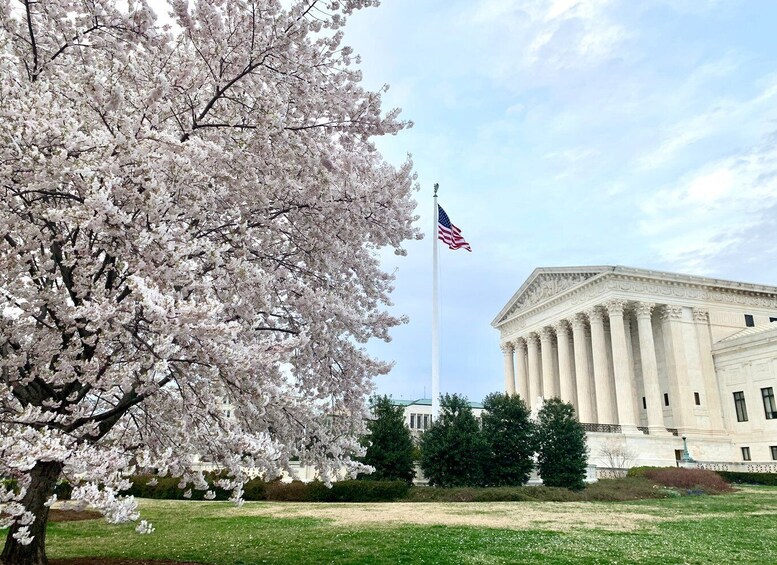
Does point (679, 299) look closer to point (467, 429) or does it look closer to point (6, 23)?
point (467, 429)

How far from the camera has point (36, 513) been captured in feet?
29.3

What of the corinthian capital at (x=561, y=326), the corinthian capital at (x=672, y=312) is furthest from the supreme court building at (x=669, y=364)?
the corinthian capital at (x=672, y=312)

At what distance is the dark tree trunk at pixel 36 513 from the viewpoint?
855 centimetres

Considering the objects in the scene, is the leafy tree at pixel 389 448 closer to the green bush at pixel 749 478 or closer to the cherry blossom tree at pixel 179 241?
the cherry blossom tree at pixel 179 241

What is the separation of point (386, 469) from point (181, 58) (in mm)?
24859

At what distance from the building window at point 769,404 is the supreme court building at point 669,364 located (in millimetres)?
82

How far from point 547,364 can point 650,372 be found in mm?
12838

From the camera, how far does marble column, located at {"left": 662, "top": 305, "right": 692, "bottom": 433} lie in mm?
51281

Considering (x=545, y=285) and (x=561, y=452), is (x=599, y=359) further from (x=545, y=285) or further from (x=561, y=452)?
(x=561, y=452)

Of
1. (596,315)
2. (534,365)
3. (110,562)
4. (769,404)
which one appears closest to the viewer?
(110,562)

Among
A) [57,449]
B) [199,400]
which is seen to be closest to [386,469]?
[199,400]

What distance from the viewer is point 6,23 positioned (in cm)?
897

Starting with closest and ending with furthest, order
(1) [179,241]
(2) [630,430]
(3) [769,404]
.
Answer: (1) [179,241] → (2) [630,430] → (3) [769,404]

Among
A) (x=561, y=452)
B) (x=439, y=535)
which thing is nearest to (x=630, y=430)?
(x=561, y=452)
